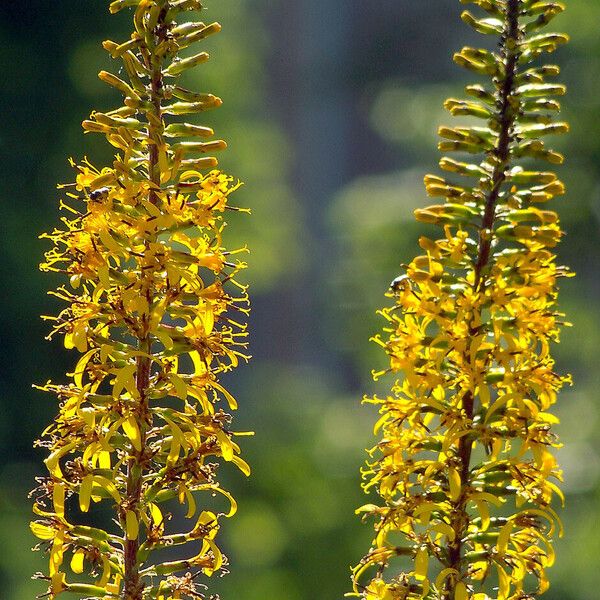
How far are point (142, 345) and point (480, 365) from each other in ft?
3.18

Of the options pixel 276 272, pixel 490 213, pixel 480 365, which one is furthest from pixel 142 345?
pixel 276 272

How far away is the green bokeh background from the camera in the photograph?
15836 millimetres

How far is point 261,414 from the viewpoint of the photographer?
20.9 metres

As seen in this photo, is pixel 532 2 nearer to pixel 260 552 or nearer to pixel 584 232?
pixel 584 232

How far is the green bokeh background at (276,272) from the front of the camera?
15836 millimetres

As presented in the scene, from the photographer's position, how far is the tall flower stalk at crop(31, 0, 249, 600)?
3979mm

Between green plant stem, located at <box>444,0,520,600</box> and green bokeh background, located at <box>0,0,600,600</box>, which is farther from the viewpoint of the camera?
green bokeh background, located at <box>0,0,600,600</box>

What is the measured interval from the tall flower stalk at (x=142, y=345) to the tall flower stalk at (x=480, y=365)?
0.52m

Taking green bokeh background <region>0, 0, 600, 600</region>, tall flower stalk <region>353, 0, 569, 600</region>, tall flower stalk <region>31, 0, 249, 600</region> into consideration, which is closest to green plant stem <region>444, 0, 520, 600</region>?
tall flower stalk <region>353, 0, 569, 600</region>

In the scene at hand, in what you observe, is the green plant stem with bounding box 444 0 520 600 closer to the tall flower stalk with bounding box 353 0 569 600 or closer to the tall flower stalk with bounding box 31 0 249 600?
the tall flower stalk with bounding box 353 0 569 600

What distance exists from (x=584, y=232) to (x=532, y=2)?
12.0 metres

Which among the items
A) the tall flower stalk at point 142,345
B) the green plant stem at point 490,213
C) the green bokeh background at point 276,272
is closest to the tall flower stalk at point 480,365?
the green plant stem at point 490,213

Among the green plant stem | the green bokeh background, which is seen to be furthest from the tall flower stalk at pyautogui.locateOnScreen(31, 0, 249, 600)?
the green bokeh background

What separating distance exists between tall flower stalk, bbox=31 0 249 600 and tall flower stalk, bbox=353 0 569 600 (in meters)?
0.52
